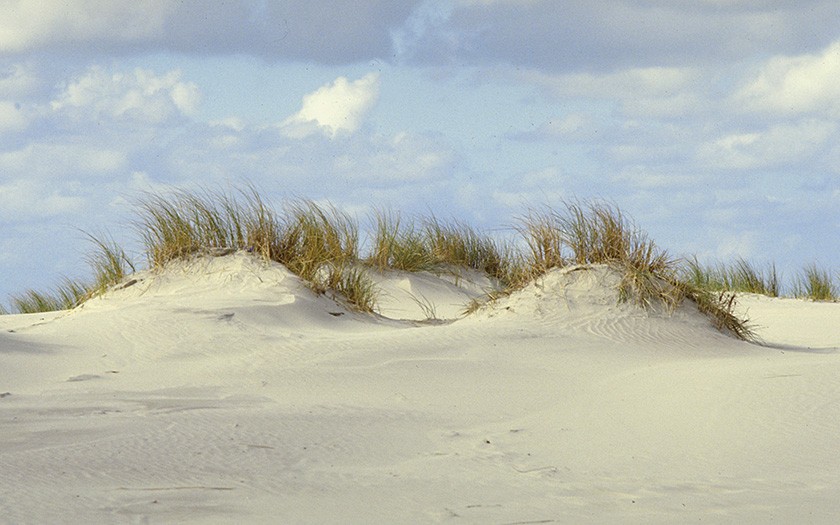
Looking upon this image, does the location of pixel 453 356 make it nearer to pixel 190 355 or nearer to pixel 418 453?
pixel 190 355

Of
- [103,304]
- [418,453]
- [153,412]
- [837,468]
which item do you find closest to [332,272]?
[103,304]

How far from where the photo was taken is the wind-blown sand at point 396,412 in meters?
3.82

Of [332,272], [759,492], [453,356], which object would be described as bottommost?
[759,492]

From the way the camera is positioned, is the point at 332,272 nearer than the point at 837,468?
No

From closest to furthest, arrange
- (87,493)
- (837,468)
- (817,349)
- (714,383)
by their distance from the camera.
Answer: (87,493)
(837,468)
(714,383)
(817,349)

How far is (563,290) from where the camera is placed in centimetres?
818

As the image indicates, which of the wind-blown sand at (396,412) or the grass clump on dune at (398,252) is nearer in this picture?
the wind-blown sand at (396,412)

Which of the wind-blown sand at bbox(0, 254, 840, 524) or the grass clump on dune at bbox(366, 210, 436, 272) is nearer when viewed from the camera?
the wind-blown sand at bbox(0, 254, 840, 524)

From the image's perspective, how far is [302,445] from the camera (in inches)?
184

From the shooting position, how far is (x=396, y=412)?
554 cm

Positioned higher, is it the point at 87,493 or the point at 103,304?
the point at 103,304

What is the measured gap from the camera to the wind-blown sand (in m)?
3.82

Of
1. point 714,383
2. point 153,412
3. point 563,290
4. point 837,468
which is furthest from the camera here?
point 563,290

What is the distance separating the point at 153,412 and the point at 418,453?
154 centimetres
